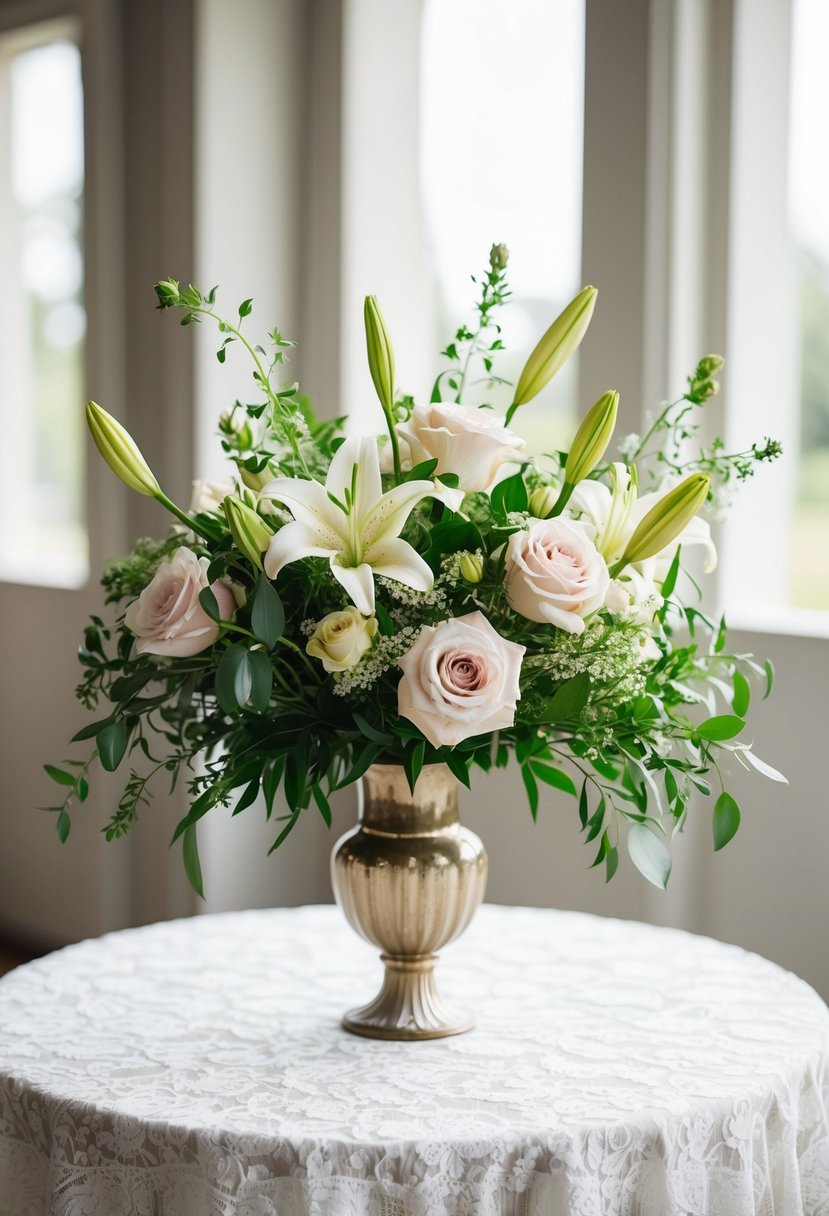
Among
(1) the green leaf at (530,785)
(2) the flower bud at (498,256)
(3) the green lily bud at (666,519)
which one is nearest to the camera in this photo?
(3) the green lily bud at (666,519)

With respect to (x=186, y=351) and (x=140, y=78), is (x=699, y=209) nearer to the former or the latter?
(x=186, y=351)

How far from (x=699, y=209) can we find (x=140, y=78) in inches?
57.1

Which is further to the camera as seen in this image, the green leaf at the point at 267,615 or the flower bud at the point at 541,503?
the flower bud at the point at 541,503

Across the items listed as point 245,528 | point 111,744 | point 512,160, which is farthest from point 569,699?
point 512,160

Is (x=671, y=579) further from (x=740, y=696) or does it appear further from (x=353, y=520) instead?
(x=353, y=520)

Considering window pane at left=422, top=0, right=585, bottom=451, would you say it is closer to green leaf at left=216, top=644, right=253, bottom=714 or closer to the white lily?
the white lily

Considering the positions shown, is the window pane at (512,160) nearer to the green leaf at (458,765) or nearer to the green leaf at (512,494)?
the green leaf at (512,494)

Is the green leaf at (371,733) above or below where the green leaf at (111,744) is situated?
above

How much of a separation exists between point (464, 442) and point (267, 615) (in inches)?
10.0

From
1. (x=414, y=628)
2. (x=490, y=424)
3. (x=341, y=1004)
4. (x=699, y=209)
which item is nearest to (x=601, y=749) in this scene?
(x=414, y=628)

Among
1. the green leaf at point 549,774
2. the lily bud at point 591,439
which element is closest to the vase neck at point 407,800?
the green leaf at point 549,774

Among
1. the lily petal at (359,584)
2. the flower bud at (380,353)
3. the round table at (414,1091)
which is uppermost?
the flower bud at (380,353)

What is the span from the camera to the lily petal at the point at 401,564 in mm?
1184

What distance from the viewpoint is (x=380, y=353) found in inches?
51.1
